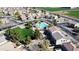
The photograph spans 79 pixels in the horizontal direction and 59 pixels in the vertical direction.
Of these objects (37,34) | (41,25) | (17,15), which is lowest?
(37,34)

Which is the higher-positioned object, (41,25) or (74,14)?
(74,14)

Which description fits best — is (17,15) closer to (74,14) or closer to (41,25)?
(41,25)

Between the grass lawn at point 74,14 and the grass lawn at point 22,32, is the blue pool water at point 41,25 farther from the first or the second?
the grass lawn at point 74,14

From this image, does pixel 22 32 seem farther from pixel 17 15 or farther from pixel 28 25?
pixel 17 15

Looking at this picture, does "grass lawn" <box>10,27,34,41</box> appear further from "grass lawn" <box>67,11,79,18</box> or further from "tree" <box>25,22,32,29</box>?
"grass lawn" <box>67,11,79,18</box>

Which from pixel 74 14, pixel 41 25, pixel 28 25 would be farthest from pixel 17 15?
pixel 74 14

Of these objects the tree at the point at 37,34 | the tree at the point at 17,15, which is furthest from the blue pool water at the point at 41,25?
the tree at the point at 17,15

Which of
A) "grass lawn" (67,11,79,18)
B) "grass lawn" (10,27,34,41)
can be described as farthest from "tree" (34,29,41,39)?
"grass lawn" (67,11,79,18)

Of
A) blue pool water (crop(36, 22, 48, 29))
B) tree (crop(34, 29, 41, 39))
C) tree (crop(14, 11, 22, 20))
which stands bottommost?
tree (crop(34, 29, 41, 39))

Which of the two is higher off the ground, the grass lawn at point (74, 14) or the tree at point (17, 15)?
the grass lawn at point (74, 14)

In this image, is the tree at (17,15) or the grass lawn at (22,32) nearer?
the grass lawn at (22,32)

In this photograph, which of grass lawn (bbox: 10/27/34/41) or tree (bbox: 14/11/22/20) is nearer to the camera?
grass lawn (bbox: 10/27/34/41)

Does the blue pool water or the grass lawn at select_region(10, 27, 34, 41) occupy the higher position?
the blue pool water
